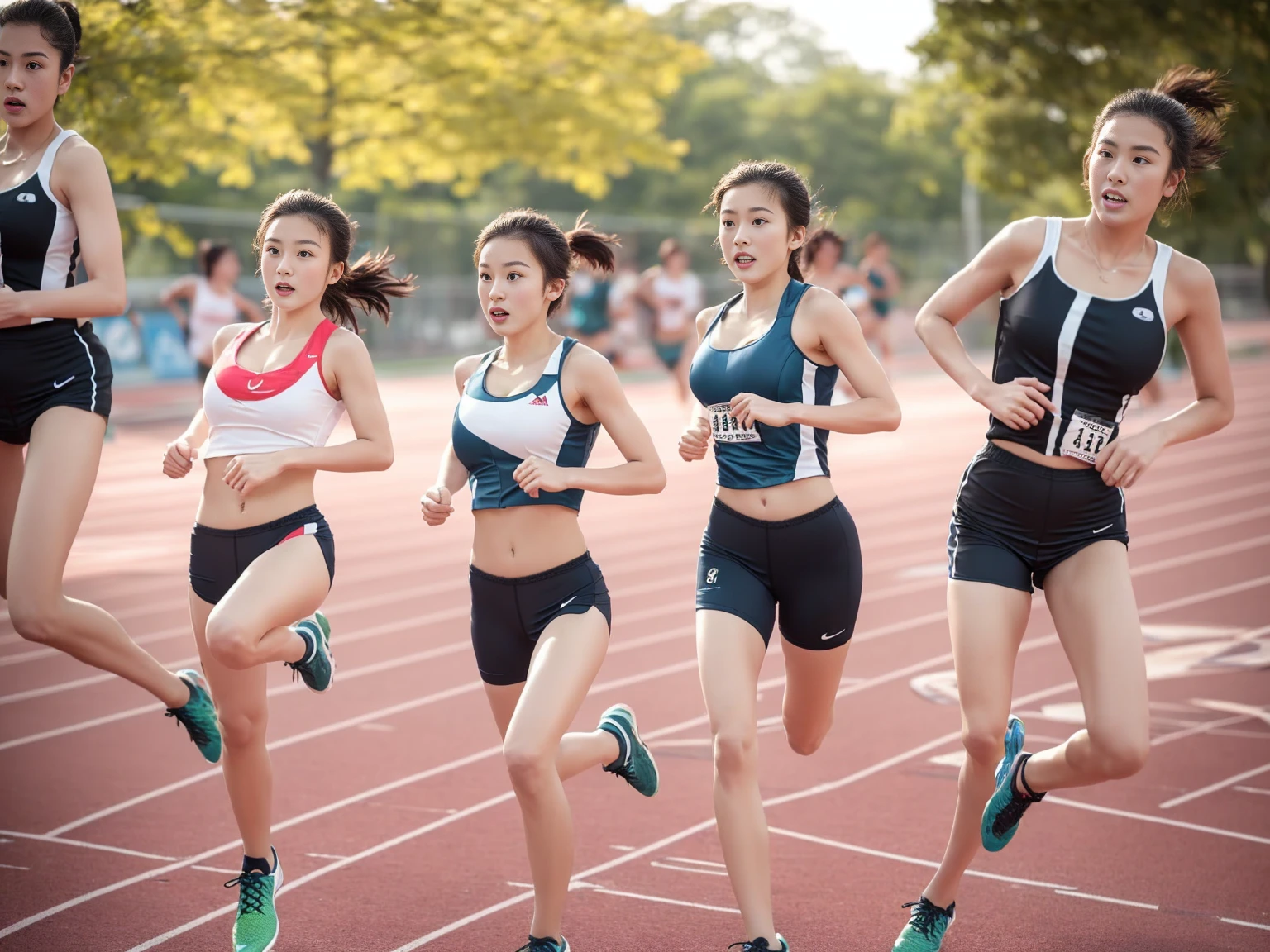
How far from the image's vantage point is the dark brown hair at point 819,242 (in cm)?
543

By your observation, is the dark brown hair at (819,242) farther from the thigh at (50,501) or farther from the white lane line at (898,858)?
the thigh at (50,501)

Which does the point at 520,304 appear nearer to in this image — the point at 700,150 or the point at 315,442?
the point at 315,442

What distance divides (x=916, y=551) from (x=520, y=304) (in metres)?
6.86

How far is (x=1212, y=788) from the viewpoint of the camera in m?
5.87

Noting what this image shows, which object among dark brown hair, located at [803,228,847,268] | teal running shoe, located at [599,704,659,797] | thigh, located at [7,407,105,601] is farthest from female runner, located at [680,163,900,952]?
thigh, located at [7,407,105,601]

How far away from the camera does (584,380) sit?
14.4ft

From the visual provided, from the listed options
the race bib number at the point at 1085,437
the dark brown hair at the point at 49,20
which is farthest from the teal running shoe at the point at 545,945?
the dark brown hair at the point at 49,20

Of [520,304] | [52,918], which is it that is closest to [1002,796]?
[520,304]

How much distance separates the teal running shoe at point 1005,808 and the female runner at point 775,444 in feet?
2.02

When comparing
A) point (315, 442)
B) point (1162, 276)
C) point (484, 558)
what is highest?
point (1162, 276)

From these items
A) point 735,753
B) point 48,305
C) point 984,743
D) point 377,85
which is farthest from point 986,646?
point 377,85

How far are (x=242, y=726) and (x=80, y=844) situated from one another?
1.32m

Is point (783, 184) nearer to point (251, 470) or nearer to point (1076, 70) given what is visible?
point (251, 470)

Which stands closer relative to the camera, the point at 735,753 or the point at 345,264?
the point at 735,753
